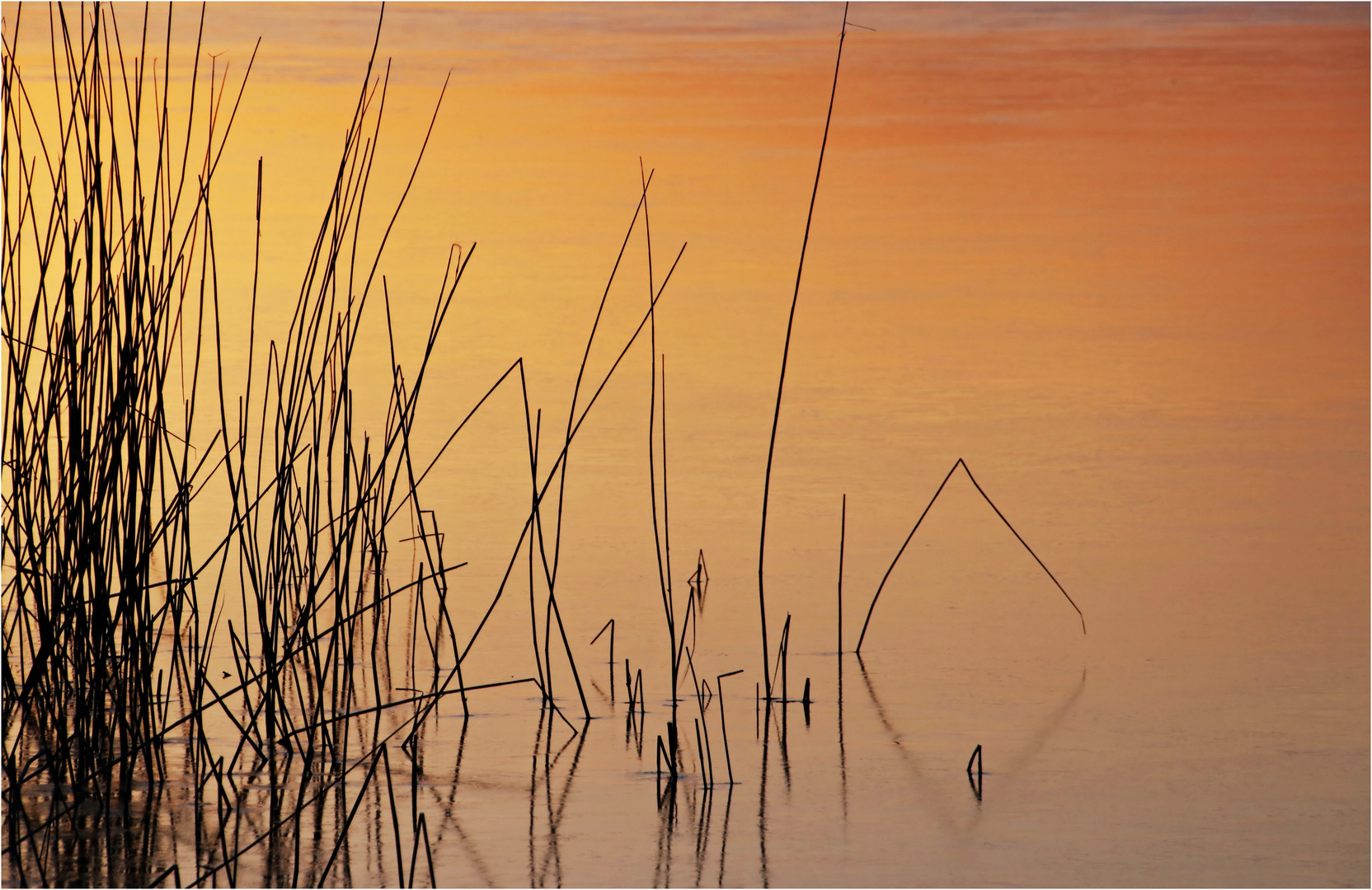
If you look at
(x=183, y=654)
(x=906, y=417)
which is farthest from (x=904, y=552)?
(x=183, y=654)

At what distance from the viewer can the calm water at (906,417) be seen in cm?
204

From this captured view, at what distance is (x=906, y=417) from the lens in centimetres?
377

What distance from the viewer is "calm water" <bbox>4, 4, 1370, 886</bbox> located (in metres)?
2.04

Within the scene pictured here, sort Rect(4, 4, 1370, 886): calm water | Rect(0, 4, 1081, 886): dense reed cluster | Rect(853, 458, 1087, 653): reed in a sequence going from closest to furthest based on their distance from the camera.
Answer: Rect(0, 4, 1081, 886): dense reed cluster < Rect(4, 4, 1370, 886): calm water < Rect(853, 458, 1087, 653): reed

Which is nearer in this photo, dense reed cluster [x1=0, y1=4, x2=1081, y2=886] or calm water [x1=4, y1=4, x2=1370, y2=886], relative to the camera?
dense reed cluster [x1=0, y1=4, x2=1081, y2=886]

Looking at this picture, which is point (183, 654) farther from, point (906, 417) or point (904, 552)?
point (906, 417)

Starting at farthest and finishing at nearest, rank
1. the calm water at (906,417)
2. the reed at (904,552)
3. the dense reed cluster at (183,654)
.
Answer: the reed at (904,552)
the calm water at (906,417)
the dense reed cluster at (183,654)

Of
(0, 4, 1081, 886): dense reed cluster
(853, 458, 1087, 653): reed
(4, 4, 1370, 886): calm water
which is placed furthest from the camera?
A: (853, 458, 1087, 653): reed

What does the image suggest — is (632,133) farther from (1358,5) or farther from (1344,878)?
(1344,878)

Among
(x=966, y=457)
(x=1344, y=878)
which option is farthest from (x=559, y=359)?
(x=1344, y=878)

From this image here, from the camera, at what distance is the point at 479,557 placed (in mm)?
2994

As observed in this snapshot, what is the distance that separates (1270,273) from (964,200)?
39.7 inches

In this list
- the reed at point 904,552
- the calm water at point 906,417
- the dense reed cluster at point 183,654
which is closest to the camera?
the dense reed cluster at point 183,654

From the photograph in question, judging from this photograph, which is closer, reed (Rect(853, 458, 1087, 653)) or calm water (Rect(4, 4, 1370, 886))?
calm water (Rect(4, 4, 1370, 886))
